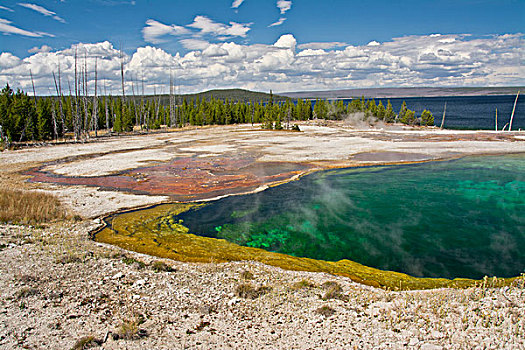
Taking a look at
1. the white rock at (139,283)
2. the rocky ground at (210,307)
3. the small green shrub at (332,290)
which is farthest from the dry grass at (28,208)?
the small green shrub at (332,290)

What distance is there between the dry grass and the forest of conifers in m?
38.7

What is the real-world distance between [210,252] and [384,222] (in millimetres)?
10812

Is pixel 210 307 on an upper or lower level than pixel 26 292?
lower

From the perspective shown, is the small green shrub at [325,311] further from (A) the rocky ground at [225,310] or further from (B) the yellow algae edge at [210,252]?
(B) the yellow algae edge at [210,252]

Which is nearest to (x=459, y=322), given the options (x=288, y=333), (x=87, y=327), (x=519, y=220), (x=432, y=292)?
(x=432, y=292)

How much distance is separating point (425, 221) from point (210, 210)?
525 inches

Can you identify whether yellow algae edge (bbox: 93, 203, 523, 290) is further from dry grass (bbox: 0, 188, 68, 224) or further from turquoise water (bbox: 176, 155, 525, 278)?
dry grass (bbox: 0, 188, 68, 224)

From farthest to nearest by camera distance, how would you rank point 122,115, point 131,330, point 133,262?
1. point 122,115
2. point 133,262
3. point 131,330

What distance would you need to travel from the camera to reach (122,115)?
80.1 meters

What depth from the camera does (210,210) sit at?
2181 cm

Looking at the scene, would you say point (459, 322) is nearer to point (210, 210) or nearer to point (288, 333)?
point (288, 333)

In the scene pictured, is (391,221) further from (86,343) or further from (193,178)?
(193,178)

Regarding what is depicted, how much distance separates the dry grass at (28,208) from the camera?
1780 cm

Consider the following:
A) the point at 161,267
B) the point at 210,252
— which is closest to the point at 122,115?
the point at 210,252
